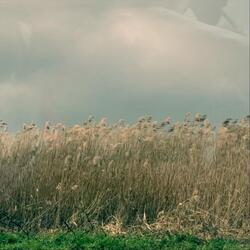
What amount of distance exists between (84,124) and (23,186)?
2.14 metres

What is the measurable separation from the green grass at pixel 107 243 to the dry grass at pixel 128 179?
203 centimetres

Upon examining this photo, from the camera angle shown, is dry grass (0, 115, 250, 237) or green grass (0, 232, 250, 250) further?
dry grass (0, 115, 250, 237)

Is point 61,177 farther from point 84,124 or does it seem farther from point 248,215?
point 248,215

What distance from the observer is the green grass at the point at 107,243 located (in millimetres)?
9438

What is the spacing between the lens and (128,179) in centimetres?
1372

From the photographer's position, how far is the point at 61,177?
1373 cm

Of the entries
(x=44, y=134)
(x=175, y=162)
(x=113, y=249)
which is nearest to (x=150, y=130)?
(x=175, y=162)

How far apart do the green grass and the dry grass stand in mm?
2030

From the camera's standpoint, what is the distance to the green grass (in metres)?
9.44

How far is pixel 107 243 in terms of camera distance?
31.6ft

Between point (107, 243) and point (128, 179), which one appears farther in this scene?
point (128, 179)

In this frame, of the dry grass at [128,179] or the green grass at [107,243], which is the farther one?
the dry grass at [128,179]

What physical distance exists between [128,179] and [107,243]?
4.14 metres

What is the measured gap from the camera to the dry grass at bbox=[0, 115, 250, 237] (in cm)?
1322
